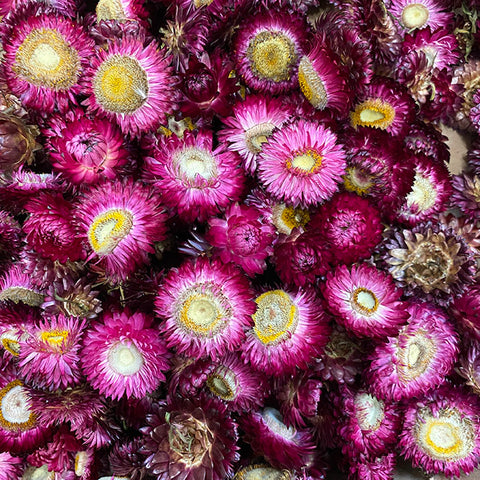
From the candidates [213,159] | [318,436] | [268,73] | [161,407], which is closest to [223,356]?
[161,407]

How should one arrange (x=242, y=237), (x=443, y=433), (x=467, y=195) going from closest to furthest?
(x=242, y=237), (x=443, y=433), (x=467, y=195)

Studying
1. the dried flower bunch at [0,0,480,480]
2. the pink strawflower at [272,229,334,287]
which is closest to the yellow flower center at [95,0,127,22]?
the dried flower bunch at [0,0,480,480]

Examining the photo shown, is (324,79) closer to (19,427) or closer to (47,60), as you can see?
(47,60)

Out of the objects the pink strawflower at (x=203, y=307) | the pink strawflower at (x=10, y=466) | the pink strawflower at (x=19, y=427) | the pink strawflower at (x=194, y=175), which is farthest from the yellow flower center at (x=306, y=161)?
the pink strawflower at (x=10, y=466)

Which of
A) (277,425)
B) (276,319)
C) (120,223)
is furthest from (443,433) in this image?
(120,223)

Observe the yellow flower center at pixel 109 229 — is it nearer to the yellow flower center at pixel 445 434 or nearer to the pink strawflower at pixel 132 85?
the pink strawflower at pixel 132 85

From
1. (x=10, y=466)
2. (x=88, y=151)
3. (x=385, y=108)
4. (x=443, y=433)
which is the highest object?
(x=385, y=108)
